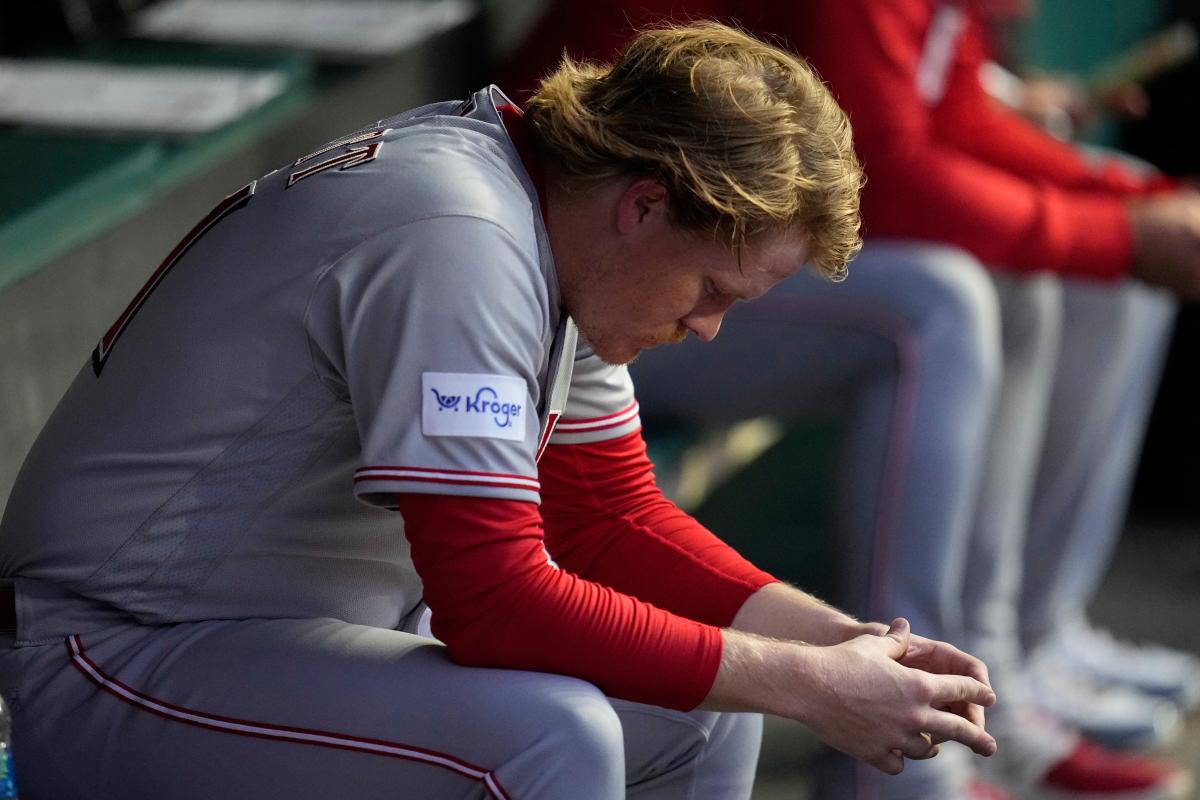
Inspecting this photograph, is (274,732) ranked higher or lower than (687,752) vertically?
higher

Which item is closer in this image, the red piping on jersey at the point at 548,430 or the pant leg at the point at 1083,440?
the red piping on jersey at the point at 548,430

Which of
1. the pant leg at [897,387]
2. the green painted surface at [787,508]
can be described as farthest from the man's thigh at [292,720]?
the green painted surface at [787,508]

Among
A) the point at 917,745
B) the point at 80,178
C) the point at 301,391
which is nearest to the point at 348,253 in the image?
the point at 301,391

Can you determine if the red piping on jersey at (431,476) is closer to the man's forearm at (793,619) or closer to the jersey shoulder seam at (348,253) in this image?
the jersey shoulder seam at (348,253)

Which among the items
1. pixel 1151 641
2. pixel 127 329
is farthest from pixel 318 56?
pixel 1151 641

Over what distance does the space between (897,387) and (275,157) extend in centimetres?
98

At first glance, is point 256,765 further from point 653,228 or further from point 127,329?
point 653,228

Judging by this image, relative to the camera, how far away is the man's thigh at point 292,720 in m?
1.24

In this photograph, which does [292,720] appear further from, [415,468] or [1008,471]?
[1008,471]

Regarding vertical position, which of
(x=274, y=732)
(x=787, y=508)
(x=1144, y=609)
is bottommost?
(x=1144, y=609)

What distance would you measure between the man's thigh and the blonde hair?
1.28 feet

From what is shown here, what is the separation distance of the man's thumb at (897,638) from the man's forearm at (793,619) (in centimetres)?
2

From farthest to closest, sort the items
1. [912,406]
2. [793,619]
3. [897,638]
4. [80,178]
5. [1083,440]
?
[1083,440] < [912,406] < [80,178] < [793,619] < [897,638]

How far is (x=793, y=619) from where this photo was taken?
152 centimetres
